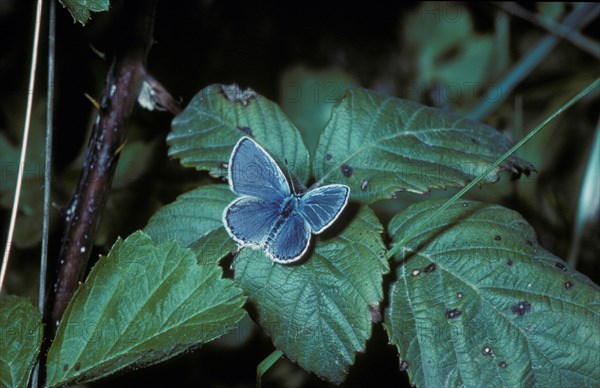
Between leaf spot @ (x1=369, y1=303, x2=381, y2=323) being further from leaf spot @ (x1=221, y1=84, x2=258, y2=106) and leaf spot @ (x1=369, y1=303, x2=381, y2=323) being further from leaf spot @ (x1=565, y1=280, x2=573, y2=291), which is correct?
leaf spot @ (x1=221, y1=84, x2=258, y2=106)

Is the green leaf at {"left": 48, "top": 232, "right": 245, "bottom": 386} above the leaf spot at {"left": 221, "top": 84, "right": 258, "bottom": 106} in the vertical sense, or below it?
below

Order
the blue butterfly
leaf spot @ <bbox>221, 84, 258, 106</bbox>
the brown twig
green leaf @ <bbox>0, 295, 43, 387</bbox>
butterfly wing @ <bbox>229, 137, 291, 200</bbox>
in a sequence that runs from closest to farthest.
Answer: green leaf @ <bbox>0, 295, 43, 387</bbox> < the blue butterfly < butterfly wing @ <bbox>229, 137, 291, 200</bbox> < the brown twig < leaf spot @ <bbox>221, 84, 258, 106</bbox>

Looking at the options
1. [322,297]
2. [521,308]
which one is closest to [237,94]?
[322,297]

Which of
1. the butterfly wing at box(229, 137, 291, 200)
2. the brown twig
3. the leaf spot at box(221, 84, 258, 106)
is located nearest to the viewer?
the butterfly wing at box(229, 137, 291, 200)

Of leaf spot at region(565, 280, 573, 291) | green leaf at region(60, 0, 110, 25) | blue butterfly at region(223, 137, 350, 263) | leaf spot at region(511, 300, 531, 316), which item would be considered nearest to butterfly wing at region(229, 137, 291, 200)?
blue butterfly at region(223, 137, 350, 263)

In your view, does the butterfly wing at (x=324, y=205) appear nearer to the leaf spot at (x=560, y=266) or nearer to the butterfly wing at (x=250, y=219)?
the butterfly wing at (x=250, y=219)

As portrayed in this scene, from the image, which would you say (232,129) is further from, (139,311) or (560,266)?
(560,266)

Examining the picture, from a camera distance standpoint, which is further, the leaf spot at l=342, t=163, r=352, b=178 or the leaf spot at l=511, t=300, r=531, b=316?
the leaf spot at l=342, t=163, r=352, b=178
